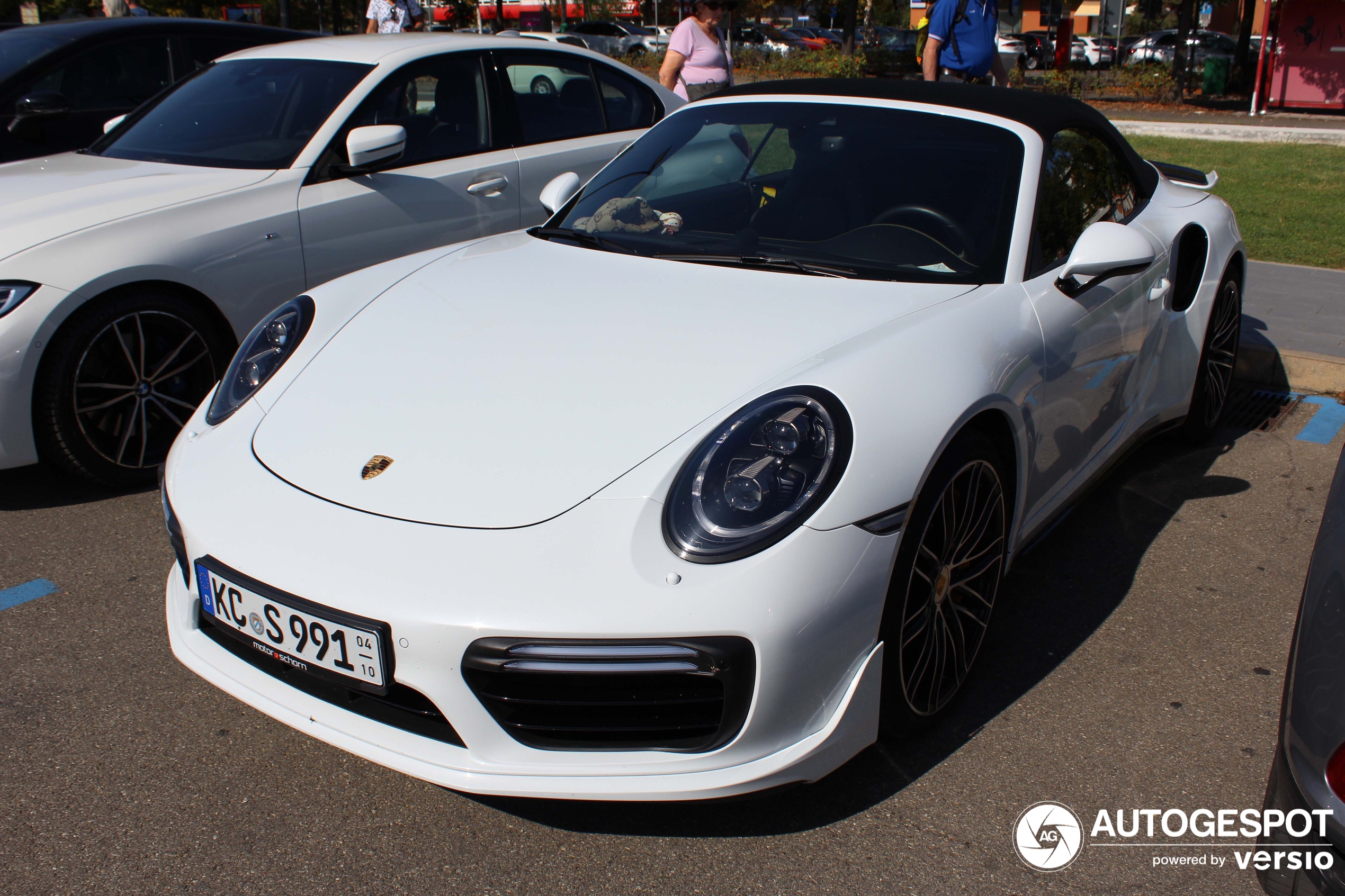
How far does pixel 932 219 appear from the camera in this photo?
2832 mm

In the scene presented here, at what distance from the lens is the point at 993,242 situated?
2.73 metres

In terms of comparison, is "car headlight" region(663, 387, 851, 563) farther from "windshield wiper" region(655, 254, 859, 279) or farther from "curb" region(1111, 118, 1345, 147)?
"curb" region(1111, 118, 1345, 147)

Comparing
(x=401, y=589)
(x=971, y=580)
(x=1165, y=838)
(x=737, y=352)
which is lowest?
(x=1165, y=838)

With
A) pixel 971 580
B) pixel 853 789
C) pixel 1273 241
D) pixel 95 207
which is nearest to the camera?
pixel 853 789

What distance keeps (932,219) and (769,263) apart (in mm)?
448

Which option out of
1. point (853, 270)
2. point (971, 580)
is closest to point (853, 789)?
point (971, 580)

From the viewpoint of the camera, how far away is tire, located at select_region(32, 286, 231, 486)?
3.53m

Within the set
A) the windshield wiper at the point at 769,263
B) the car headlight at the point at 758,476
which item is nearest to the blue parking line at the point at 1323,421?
→ the windshield wiper at the point at 769,263

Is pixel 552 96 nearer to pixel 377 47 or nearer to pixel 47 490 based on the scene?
pixel 377 47

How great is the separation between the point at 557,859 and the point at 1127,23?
215ft

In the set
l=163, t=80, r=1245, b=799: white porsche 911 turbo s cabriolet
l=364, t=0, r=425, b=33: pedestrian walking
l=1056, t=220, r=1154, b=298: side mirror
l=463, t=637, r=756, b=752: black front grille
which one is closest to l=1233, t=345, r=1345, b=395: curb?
l=163, t=80, r=1245, b=799: white porsche 911 turbo s cabriolet

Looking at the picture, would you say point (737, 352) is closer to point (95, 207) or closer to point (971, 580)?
point (971, 580)

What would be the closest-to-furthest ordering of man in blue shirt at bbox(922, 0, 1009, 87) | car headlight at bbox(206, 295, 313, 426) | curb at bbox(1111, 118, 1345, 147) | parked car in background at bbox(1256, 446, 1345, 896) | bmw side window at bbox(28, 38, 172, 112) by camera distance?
parked car in background at bbox(1256, 446, 1345, 896) → car headlight at bbox(206, 295, 313, 426) → bmw side window at bbox(28, 38, 172, 112) → man in blue shirt at bbox(922, 0, 1009, 87) → curb at bbox(1111, 118, 1345, 147)

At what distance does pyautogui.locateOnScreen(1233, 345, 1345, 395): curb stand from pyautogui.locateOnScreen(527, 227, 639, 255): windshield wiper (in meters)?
3.22
